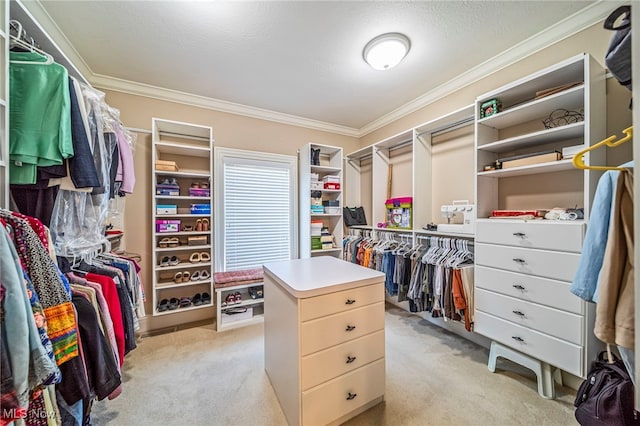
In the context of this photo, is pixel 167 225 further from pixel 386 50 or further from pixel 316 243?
pixel 386 50

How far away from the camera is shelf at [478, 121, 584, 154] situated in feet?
5.04

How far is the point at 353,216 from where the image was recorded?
11.7ft

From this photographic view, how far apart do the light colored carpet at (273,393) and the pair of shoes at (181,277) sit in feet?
2.01

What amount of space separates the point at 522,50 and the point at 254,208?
10.6ft

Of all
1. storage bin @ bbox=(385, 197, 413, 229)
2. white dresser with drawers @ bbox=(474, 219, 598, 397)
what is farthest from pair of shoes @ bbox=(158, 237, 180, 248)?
white dresser with drawers @ bbox=(474, 219, 598, 397)

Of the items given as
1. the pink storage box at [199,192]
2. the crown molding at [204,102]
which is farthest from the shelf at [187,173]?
the crown molding at [204,102]

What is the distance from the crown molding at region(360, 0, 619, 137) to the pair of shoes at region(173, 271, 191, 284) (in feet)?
11.4

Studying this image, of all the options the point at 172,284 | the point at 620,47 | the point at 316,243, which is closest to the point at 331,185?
the point at 316,243

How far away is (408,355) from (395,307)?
1.15 meters

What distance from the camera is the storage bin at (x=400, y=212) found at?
108 inches

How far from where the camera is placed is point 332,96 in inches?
110

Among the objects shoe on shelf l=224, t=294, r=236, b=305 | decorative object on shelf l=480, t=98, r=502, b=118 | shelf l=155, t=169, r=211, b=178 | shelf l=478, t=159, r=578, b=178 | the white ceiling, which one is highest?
the white ceiling

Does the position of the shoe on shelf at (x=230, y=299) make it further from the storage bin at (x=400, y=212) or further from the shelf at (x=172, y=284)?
the storage bin at (x=400, y=212)

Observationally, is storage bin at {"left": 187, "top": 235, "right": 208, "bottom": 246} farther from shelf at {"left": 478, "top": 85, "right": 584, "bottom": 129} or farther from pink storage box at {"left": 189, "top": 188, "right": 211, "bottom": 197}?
shelf at {"left": 478, "top": 85, "right": 584, "bottom": 129}
